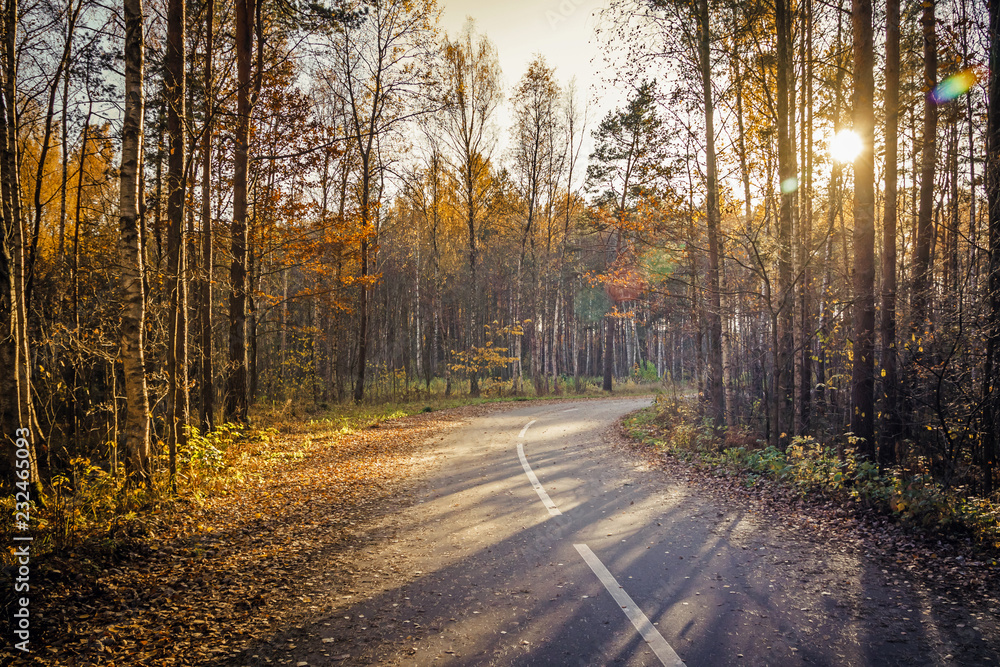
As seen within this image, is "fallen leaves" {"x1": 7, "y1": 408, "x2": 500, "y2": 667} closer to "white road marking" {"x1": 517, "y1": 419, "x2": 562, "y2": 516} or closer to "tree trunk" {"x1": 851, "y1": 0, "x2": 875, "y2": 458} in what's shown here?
"white road marking" {"x1": 517, "y1": 419, "x2": 562, "y2": 516}

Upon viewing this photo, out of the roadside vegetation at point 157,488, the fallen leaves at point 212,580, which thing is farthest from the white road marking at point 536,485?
the roadside vegetation at point 157,488

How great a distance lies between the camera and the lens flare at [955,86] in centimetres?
932

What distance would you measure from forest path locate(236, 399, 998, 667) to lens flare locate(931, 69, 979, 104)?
8654mm

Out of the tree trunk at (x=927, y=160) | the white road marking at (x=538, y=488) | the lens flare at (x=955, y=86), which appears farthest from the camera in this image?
the lens flare at (x=955, y=86)

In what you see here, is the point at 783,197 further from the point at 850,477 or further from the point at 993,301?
the point at 850,477

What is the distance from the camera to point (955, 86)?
31.3 feet

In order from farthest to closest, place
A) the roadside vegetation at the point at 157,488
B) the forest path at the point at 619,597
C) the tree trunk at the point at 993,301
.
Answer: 1. the tree trunk at the point at 993,301
2. the roadside vegetation at the point at 157,488
3. the forest path at the point at 619,597

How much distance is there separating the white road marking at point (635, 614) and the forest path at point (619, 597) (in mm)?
16

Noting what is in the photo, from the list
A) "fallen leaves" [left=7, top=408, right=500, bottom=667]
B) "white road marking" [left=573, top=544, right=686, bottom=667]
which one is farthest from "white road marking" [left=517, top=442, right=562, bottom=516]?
"fallen leaves" [left=7, top=408, right=500, bottom=667]

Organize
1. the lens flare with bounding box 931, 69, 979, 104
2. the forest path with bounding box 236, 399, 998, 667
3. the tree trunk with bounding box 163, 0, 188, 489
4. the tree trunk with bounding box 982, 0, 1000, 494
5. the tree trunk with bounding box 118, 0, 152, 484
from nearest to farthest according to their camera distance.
Result: the forest path with bounding box 236, 399, 998, 667
the tree trunk with bounding box 982, 0, 1000, 494
the tree trunk with bounding box 118, 0, 152, 484
the tree trunk with bounding box 163, 0, 188, 489
the lens flare with bounding box 931, 69, 979, 104

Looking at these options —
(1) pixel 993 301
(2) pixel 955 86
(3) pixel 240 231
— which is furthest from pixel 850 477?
(3) pixel 240 231

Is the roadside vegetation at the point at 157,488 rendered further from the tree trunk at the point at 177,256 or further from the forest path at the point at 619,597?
the forest path at the point at 619,597

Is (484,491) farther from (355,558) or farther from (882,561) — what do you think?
(882,561)

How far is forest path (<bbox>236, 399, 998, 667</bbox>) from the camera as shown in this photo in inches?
141
